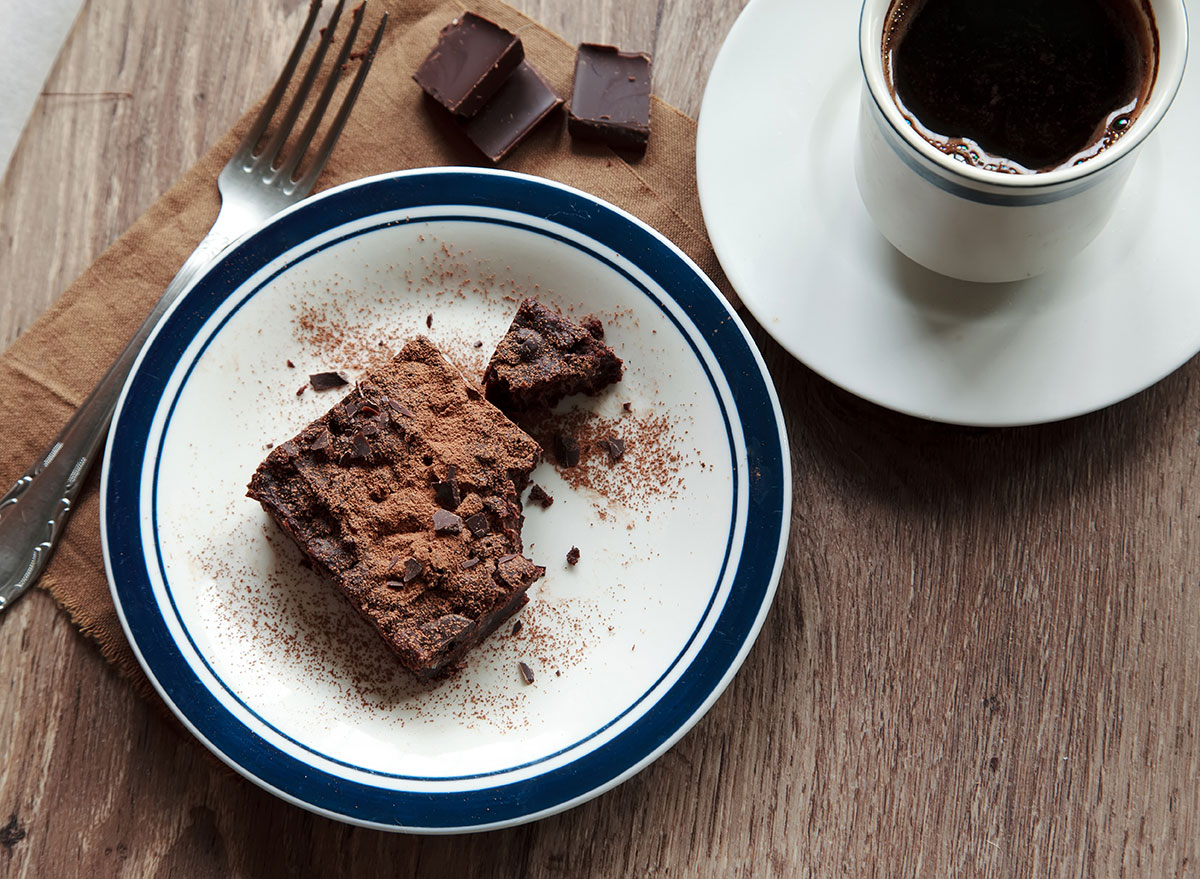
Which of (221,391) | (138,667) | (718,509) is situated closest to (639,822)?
(718,509)

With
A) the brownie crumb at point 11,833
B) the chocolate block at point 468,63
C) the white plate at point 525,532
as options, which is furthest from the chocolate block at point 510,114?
the brownie crumb at point 11,833

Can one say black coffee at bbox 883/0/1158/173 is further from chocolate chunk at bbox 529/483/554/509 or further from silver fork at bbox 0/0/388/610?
silver fork at bbox 0/0/388/610

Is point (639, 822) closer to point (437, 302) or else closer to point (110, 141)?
point (437, 302)

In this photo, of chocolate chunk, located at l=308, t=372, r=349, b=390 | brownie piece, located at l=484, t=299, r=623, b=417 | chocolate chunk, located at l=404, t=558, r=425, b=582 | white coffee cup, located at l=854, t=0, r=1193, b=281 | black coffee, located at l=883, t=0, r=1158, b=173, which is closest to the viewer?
white coffee cup, located at l=854, t=0, r=1193, b=281

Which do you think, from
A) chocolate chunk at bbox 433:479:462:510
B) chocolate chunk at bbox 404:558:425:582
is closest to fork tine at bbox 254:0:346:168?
chocolate chunk at bbox 433:479:462:510

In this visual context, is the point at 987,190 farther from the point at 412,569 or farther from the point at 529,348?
the point at 412,569

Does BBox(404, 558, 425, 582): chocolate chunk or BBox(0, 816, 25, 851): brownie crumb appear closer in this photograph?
BBox(404, 558, 425, 582): chocolate chunk
